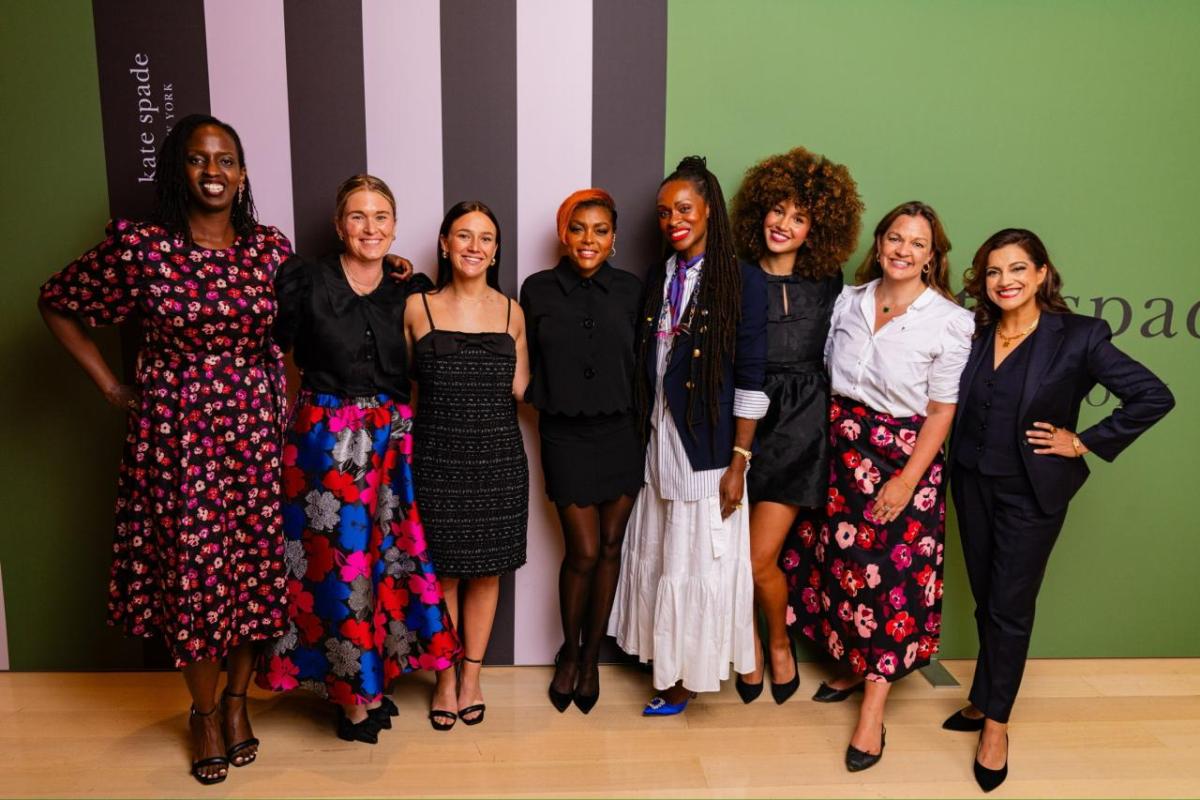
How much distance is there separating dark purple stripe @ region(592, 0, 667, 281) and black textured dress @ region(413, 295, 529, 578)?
662mm

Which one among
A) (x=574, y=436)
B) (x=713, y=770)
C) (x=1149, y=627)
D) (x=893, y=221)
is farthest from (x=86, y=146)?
(x=1149, y=627)

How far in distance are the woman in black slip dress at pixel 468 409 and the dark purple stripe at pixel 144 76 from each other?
106 centimetres

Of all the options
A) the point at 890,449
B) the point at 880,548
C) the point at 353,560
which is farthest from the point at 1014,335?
the point at 353,560

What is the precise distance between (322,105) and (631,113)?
105cm

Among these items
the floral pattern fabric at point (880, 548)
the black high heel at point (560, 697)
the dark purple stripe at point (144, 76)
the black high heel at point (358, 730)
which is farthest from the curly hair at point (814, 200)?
the black high heel at point (358, 730)

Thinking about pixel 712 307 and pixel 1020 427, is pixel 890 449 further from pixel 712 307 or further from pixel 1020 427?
pixel 712 307

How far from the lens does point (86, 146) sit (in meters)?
2.64

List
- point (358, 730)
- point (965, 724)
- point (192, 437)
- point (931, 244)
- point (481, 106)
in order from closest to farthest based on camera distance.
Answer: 1. point (192, 437)
2. point (931, 244)
3. point (358, 730)
4. point (965, 724)
5. point (481, 106)

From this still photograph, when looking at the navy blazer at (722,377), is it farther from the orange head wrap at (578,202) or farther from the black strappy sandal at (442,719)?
the black strappy sandal at (442,719)

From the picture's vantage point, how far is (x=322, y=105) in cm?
267

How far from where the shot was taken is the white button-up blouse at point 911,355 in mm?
2320

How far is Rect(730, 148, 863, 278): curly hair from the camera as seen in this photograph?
8.15ft

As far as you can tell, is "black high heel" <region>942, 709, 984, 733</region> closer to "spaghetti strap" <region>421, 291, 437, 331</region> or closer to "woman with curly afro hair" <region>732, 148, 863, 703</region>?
"woman with curly afro hair" <region>732, 148, 863, 703</region>

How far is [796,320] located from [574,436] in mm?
799
